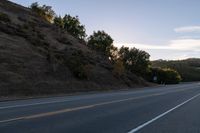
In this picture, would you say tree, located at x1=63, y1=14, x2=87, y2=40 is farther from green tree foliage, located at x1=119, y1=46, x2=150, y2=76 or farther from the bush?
the bush

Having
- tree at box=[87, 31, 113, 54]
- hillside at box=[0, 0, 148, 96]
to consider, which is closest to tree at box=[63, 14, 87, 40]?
tree at box=[87, 31, 113, 54]

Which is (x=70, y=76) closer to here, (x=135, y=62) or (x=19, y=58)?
(x=19, y=58)

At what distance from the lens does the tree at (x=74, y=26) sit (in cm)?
11325

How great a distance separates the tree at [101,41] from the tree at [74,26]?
245 centimetres

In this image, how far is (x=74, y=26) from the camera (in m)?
114

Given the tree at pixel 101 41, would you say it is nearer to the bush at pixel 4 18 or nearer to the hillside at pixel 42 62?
the hillside at pixel 42 62

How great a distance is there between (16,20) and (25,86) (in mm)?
32609

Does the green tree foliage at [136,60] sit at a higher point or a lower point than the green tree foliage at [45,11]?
lower

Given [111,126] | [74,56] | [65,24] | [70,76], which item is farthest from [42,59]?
[65,24]

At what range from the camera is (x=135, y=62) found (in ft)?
372

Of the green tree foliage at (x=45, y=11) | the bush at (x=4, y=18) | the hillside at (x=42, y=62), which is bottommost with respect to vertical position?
the hillside at (x=42, y=62)

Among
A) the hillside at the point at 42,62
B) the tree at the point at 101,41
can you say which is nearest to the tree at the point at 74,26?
the tree at the point at 101,41

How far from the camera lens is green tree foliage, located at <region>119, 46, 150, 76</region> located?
367 ft

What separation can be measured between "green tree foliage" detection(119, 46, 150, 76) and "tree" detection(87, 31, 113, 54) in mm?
4496
